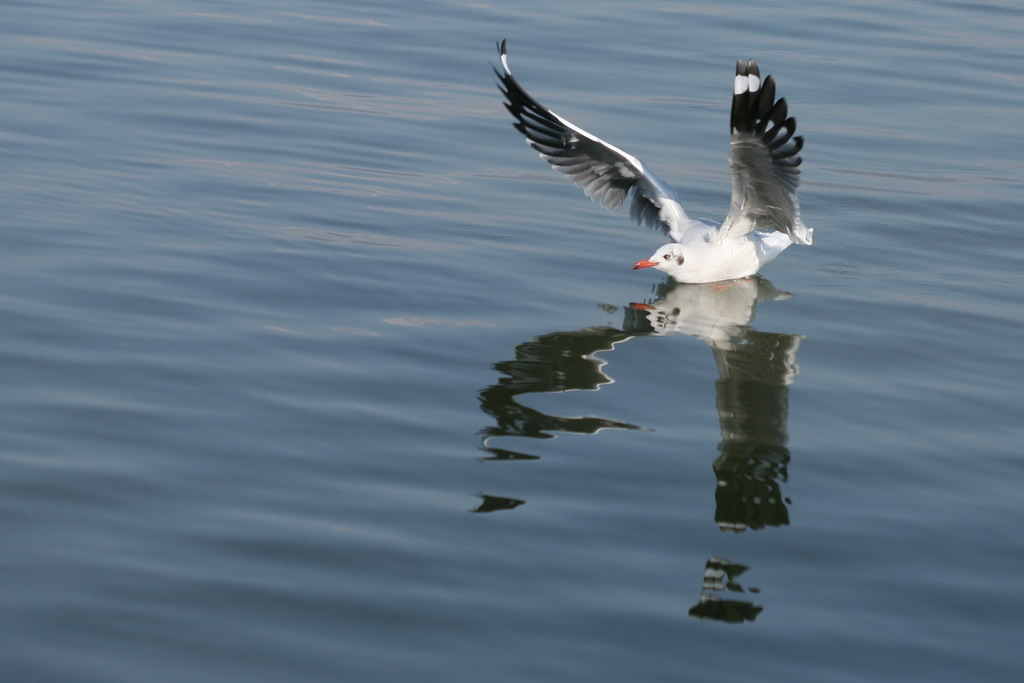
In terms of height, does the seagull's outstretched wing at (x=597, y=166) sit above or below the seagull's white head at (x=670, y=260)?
above

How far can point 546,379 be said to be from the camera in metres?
7.29

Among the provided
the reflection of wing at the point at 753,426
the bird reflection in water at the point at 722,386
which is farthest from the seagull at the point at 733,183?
the reflection of wing at the point at 753,426

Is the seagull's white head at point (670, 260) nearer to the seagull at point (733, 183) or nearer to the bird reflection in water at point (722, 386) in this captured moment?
the seagull at point (733, 183)

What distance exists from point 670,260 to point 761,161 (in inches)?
42.9

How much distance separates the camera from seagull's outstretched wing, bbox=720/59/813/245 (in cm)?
807

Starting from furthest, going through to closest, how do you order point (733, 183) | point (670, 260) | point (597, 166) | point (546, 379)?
point (597, 166)
point (670, 260)
point (733, 183)
point (546, 379)

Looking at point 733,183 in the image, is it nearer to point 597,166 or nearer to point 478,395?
point 597,166

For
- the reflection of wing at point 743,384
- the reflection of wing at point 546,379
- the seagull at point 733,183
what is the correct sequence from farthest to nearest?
the seagull at point 733,183, the reflection of wing at point 546,379, the reflection of wing at point 743,384

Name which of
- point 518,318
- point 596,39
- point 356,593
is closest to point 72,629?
point 356,593

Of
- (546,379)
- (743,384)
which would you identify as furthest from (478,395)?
(743,384)

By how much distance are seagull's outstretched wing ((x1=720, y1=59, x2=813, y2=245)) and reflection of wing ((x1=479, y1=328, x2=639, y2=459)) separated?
135 cm

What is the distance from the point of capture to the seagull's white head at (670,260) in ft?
30.8

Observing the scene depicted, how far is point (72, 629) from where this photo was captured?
461cm

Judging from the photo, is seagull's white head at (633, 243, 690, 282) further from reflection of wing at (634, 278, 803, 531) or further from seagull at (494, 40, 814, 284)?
reflection of wing at (634, 278, 803, 531)
